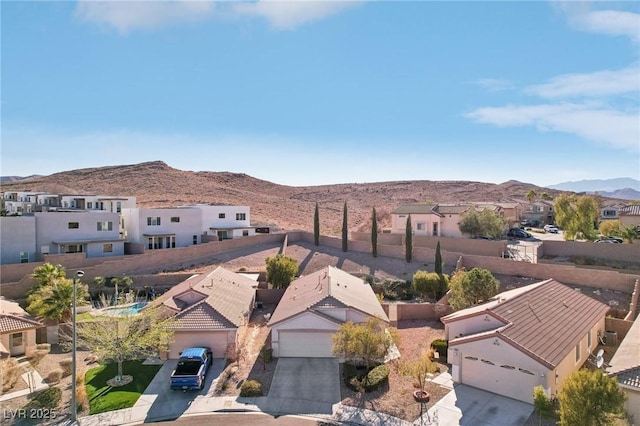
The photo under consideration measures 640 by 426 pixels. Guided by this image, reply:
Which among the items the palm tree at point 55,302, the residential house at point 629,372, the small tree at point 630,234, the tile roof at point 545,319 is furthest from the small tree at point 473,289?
the palm tree at point 55,302

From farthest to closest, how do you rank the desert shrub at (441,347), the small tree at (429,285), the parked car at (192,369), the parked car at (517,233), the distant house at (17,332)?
the parked car at (517,233) → the small tree at (429,285) → the distant house at (17,332) → the desert shrub at (441,347) → the parked car at (192,369)

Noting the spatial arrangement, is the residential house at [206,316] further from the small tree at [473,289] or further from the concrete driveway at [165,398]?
the small tree at [473,289]

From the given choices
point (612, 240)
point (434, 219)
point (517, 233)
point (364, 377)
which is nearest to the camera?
point (364, 377)

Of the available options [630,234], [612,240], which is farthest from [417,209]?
[630,234]

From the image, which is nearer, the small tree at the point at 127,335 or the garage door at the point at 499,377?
the garage door at the point at 499,377

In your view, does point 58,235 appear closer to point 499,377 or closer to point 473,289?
point 473,289

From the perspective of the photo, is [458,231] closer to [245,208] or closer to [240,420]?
[245,208]

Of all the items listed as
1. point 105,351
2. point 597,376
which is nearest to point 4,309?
point 105,351
